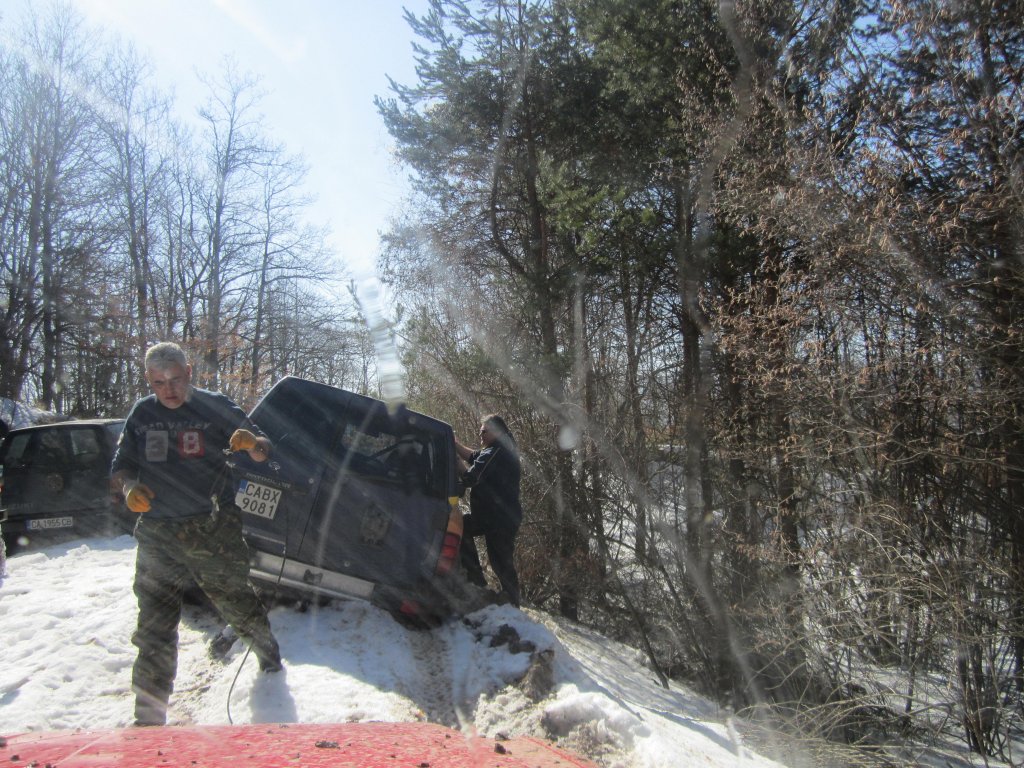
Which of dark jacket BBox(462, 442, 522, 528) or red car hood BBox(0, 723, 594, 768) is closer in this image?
red car hood BBox(0, 723, 594, 768)

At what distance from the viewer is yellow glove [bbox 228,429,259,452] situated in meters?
3.68

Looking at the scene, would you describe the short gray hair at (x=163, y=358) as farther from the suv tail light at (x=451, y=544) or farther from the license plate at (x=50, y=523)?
the license plate at (x=50, y=523)

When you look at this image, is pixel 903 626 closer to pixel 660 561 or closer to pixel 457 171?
pixel 660 561

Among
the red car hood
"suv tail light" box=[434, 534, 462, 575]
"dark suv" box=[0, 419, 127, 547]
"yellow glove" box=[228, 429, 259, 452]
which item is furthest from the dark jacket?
"dark suv" box=[0, 419, 127, 547]

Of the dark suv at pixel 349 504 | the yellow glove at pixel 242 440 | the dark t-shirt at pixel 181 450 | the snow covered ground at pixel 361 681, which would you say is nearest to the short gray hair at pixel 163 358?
the dark t-shirt at pixel 181 450

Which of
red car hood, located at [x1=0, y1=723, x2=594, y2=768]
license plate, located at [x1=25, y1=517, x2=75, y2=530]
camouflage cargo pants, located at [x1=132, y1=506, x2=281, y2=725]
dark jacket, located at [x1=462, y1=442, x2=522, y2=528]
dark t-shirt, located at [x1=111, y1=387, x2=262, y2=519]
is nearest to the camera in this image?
red car hood, located at [x1=0, y1=723, x2=594, y2=768]

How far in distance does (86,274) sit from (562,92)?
19.9 metres

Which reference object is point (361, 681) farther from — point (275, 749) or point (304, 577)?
point (275, 749)

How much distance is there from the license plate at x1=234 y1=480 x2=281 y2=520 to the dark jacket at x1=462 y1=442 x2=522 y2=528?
1.88m

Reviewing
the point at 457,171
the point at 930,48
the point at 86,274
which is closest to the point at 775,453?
the point at 930,48

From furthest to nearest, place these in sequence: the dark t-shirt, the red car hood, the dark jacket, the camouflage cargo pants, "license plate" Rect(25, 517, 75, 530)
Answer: "license plate" Rect(25, 517, 75, 530)
the dark jacket
the dark t-shirt
the camouflage cargo pants
the red car hood

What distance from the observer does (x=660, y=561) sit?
314 inches

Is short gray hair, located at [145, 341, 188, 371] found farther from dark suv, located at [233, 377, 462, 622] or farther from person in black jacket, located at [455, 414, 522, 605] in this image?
person in black jacket, located at [455, 414, 522, 605]

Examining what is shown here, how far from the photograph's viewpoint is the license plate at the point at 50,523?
336 inches
